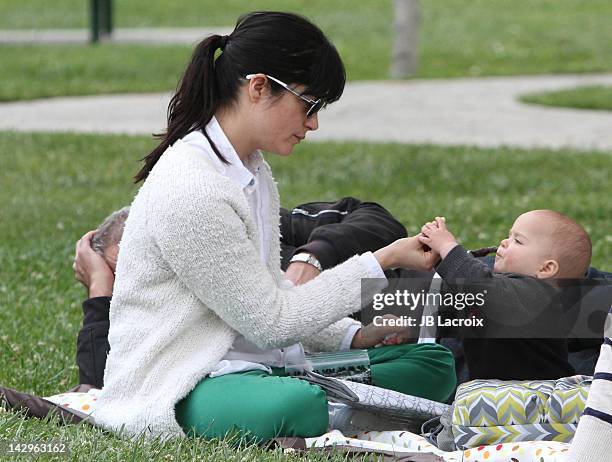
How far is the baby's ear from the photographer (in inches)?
172

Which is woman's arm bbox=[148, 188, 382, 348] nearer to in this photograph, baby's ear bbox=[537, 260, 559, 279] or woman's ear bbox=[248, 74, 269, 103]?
woman's ear bbox=[248, 74, 269, 103]

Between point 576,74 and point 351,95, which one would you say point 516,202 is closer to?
point 351,95

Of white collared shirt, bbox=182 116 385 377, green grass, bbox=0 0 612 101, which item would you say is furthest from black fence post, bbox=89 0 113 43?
white collared shirt, bbox=182 116 385 377

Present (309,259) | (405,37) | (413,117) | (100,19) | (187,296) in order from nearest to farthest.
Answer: (187,296)
(309,259)
(413,117)
(405,37)
(100,19)

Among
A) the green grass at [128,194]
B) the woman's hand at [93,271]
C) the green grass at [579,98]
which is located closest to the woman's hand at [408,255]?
the woman's hand at [93,271]

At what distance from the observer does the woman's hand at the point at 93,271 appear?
4.71 metres

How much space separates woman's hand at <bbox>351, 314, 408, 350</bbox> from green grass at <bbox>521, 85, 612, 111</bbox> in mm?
8803

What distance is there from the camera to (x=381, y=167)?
961 cm

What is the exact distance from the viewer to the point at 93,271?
478 cm

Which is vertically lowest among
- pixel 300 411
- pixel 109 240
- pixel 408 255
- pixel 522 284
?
pixel 300 411

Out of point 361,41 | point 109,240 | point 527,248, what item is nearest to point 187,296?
point 109,240

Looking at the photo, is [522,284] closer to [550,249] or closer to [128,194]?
[550,249]

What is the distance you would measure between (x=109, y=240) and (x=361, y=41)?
14789mm

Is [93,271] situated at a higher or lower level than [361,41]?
higher
